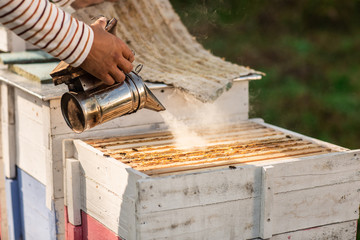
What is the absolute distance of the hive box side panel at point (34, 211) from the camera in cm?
237

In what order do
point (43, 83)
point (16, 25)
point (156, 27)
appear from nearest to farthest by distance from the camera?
point (16, 25) < point (43, 83) < point (156, 27)

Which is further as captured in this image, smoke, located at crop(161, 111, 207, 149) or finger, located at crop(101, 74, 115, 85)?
smoke, located at crop(161, 111, 207, 149)

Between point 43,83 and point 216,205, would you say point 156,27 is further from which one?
point 216,205

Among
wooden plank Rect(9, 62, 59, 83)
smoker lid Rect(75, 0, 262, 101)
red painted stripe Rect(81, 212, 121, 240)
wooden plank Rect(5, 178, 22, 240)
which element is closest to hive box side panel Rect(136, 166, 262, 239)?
red painted stripe Rect(81, 212, 121, 240)

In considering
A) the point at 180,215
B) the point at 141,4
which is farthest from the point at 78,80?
the point at 141,4

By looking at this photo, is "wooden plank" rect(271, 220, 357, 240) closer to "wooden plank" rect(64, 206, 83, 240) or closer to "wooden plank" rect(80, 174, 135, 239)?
"wooden plank" rect(80, 174, 135, 239)

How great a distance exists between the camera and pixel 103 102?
6.21 feet

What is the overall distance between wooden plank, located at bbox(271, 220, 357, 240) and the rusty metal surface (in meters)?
0.26

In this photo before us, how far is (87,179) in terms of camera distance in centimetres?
213

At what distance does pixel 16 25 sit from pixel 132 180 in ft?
1.85

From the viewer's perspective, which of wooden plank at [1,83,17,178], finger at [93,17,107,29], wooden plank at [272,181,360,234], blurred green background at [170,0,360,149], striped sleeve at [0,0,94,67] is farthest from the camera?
blurred green background at [170,0,360,149]

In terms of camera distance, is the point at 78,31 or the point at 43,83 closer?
the point at 78,31

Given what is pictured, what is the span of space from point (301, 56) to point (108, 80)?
4962 mm

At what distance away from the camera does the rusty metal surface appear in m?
2.00
